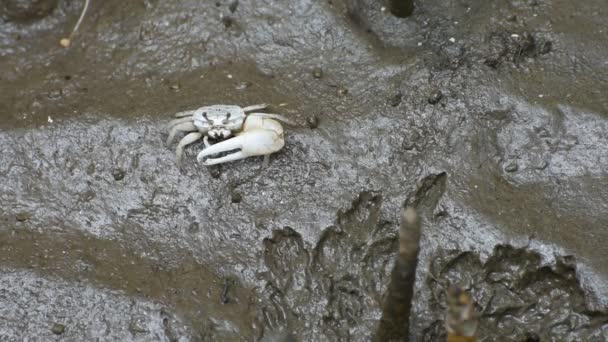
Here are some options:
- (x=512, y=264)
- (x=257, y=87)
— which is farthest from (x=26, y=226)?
(x=512, y=264)

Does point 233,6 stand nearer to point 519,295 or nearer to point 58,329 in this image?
point 58,329

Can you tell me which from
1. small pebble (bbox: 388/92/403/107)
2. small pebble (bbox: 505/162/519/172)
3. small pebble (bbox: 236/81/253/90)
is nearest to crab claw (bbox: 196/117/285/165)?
small pebble (bbox: 236/81/253/90)

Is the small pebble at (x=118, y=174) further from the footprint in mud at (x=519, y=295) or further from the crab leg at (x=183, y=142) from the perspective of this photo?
the footprint in mud at (x=519, y=295)

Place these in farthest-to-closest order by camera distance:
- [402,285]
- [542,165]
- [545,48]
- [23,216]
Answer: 1. [545,48]
2. [23,216]
3. [542,165]
4. [402,285]

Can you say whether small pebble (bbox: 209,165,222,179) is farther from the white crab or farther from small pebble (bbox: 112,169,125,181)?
small pebble (bbox: 112,169,125,181)

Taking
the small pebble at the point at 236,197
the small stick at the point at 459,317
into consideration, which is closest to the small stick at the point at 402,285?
the small stick at the point at 459,317

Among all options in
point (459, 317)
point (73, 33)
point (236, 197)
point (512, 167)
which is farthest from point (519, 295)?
point (73, 33)
